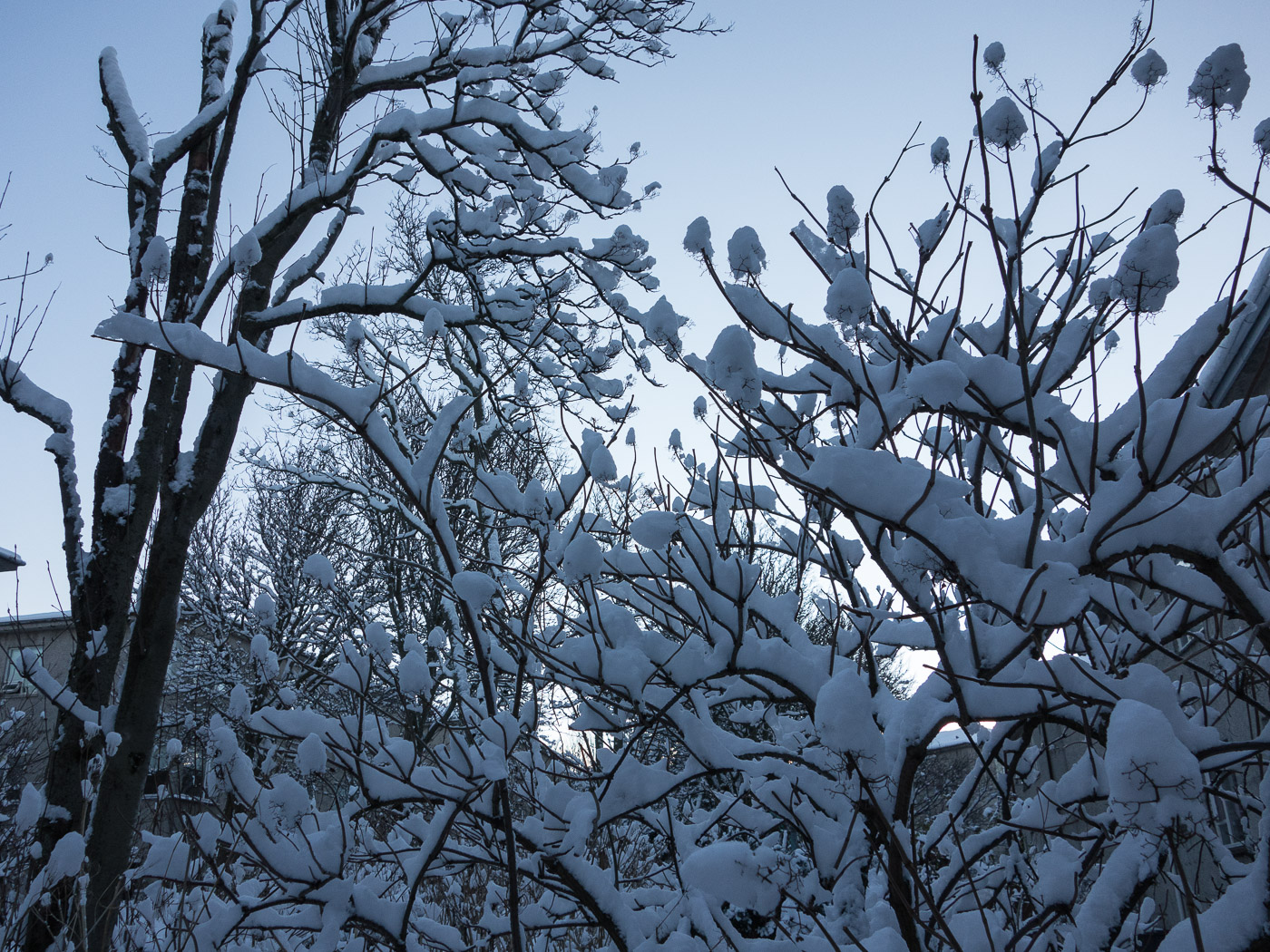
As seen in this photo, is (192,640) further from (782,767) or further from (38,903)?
(782,767)

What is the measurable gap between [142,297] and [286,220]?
88 cm

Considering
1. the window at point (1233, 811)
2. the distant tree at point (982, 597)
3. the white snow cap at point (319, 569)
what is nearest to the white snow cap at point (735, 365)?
the distant tree at point (982, 597)

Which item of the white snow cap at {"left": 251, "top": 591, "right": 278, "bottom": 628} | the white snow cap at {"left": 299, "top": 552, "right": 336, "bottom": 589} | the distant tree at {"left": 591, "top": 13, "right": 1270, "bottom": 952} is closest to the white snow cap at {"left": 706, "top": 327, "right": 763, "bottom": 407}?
the distant tree at {"left": 591, "top": 13, "right": 1270, "bottom": 952}

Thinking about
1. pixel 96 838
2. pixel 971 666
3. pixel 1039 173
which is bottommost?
pixel 971 666

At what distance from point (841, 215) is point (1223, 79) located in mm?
770

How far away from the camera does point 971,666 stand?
1.38 meters

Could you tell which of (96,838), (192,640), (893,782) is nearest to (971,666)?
(893,782)

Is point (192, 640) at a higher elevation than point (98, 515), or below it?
higher

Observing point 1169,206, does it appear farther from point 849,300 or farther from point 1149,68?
point 849,300

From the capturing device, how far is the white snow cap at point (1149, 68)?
158 cm

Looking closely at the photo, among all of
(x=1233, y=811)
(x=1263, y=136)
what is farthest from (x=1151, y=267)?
(x=1233, y=811)

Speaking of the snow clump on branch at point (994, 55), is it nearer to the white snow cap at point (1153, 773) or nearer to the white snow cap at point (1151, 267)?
the white snow cap at point (1151, 267)

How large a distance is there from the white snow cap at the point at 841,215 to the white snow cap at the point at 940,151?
13.7 inches

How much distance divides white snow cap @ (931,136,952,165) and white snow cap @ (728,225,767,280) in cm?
74
